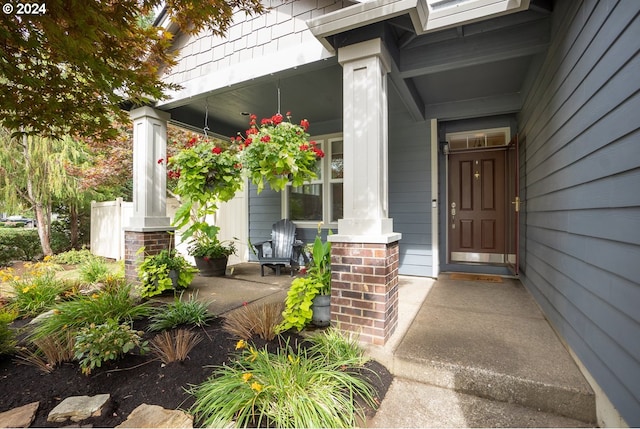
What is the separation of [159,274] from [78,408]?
2.05 metres

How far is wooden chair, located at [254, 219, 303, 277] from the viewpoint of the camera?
4.59 metres

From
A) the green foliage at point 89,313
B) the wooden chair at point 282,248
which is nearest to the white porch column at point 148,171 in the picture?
the green foliage at point 89,313

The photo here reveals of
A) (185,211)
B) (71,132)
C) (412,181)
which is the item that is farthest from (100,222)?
(412,181)

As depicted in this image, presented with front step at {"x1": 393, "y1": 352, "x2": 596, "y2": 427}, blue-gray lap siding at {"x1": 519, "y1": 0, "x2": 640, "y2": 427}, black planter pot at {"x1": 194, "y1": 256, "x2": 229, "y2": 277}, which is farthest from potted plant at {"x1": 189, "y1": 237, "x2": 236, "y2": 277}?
blue-gray lap siding at {"x1": 519, "y1": 0, "x2": 640, "y2": 427}

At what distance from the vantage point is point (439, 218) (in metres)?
4.44

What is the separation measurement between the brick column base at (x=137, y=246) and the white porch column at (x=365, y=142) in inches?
111

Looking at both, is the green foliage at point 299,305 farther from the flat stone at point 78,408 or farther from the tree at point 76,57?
the tree at point 76,57

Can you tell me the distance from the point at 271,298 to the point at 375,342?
5.09 feet

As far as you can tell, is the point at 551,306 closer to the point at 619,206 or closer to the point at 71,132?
the point at 619,206

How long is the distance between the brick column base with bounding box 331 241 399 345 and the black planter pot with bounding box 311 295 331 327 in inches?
5.0

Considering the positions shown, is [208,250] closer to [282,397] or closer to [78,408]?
[78,408]

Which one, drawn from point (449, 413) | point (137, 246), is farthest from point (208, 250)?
point (449, 413)

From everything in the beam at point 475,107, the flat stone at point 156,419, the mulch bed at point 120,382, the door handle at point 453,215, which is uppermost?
the beam at point 475,107

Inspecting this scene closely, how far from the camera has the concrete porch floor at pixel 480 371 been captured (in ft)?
5.27
